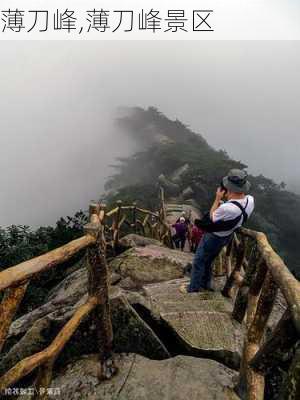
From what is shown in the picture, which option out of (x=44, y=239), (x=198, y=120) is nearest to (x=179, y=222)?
(x=44, y=239)

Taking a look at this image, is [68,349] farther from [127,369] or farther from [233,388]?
[233,388]

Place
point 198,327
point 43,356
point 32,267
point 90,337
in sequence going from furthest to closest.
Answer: point 198,327 → point 90,337 → point 43,356 → point 32,267

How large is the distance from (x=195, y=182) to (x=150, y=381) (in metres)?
30.0

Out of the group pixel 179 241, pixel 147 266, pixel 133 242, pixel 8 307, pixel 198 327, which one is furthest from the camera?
pixel 179 241

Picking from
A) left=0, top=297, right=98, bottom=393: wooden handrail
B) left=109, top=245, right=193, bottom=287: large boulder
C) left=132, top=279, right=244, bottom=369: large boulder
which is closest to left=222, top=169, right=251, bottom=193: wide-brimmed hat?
left=132, top=279, right=244, bottom=369: large boulder

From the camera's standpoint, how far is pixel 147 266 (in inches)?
273

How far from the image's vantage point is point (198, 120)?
109 m

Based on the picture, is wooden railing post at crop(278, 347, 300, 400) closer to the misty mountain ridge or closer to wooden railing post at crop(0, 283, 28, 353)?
wooden railing post at crop(0, 283, 28, 353)

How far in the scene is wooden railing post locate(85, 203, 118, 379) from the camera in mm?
2937

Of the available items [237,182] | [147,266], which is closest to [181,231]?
[147,266]

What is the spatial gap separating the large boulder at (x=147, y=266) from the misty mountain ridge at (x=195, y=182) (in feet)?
45.8

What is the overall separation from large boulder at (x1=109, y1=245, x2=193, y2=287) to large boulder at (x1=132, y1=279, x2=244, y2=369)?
6.79 feet

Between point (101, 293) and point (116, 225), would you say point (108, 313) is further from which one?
point (116, 225)

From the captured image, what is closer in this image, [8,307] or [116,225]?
[8,307]
